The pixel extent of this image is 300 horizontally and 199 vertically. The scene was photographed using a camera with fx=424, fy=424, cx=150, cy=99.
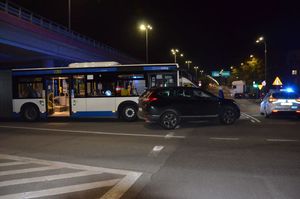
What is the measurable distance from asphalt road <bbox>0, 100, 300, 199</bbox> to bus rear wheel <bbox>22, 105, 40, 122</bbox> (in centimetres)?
561

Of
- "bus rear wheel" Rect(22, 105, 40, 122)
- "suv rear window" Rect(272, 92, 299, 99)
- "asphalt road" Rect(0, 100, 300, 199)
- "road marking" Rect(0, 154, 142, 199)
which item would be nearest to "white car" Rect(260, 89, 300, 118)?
"suv rear window" Rect(272, 92, 299, 99)

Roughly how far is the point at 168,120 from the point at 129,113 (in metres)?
4.19

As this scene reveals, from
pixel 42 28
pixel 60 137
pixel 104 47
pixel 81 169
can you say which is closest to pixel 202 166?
pixel 81 169

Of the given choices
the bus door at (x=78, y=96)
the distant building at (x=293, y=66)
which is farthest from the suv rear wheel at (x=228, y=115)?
the distant building at (x=293, y=66)

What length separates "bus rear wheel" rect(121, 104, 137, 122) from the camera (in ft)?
66.7

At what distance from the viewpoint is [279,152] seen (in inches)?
429

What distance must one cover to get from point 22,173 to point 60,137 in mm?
6054

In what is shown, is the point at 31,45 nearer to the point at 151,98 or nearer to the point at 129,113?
the point at 129,113

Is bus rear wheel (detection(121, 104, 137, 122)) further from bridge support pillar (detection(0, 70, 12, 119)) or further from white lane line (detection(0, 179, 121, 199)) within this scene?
white lane line (detection(0, 179, 121, 199))

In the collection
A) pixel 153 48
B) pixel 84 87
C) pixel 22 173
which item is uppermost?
pixel 153 48

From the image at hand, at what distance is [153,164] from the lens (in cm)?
951

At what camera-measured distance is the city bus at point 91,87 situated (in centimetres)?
2056

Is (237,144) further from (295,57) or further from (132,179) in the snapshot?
(295,57)

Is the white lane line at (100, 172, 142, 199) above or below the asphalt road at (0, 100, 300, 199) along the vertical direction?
below
